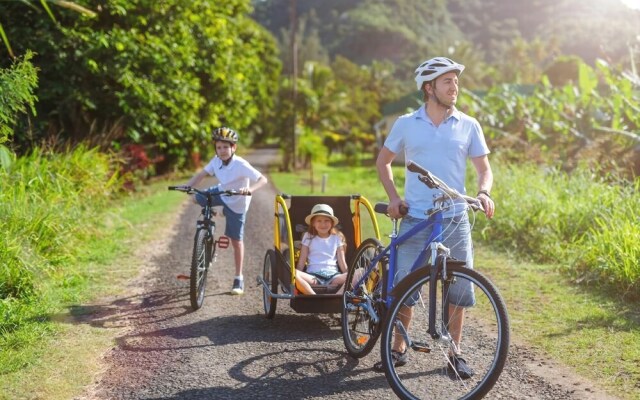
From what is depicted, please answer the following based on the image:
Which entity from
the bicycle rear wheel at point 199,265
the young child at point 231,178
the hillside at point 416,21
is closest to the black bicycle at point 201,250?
the bicycle rear wheel at point 199,265

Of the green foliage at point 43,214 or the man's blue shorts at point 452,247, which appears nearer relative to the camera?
the man's blue shorts at point 452,247

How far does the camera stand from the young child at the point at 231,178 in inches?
283

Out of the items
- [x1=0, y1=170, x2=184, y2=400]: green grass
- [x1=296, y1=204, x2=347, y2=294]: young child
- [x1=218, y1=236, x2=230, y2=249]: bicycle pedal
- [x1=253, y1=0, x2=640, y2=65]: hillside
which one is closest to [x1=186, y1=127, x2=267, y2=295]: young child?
[x1=218, y1=236, x2=230, y2=249]: bicycle pedal

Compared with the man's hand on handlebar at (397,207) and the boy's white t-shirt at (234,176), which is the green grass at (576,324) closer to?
the man's hand on handlebar at (397,207)

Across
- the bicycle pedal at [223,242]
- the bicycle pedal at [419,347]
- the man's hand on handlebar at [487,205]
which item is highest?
the man's hand on handlebar at [487,205]

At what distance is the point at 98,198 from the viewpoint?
12.3 m

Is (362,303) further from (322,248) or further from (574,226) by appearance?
(574,226)

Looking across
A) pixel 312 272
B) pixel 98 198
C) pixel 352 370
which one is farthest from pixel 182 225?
pixel 352 370

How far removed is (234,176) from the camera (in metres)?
7.29

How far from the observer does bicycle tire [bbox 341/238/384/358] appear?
5.03 metres

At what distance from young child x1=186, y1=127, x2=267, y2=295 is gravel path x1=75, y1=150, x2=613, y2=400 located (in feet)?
2.53

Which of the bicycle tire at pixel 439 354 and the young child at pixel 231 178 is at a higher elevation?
the young child at pixel 231 178

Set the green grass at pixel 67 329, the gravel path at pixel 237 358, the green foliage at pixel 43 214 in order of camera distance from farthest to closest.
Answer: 1. the green foliage at pixel 43 214
2. the green grass at pixel 67 329
3. the gravel path at pixel 237 358

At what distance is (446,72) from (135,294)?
4.68 meters
